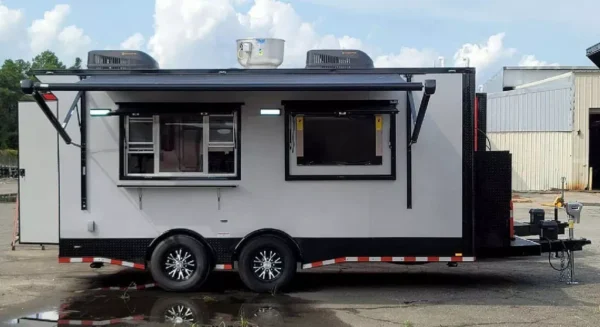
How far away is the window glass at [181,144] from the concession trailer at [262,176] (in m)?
0.01

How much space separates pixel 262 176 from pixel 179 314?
221cm

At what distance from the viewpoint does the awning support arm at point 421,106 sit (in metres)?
8.03

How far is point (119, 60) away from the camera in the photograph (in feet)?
31.3

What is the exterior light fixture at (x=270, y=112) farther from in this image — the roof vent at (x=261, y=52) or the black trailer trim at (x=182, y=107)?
the roof vent at (x=261, y=52)

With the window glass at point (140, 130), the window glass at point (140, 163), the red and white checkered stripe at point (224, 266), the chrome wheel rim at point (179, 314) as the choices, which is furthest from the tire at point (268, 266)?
the window glass at point (140, 130)

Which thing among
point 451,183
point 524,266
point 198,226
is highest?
point 451,183

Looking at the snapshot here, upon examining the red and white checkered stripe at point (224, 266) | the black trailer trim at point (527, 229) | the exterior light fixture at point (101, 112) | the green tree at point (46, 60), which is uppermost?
the green tree at point (46, 60)

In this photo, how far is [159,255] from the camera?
29.8 ft

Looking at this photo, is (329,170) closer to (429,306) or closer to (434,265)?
(429,306)

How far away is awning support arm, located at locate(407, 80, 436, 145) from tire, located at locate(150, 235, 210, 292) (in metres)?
3.19

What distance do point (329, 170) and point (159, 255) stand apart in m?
2.55

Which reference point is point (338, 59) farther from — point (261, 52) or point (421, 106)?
point (421, 106)

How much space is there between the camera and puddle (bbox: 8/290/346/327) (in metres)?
7.61

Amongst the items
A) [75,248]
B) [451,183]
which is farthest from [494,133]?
[75,248]
